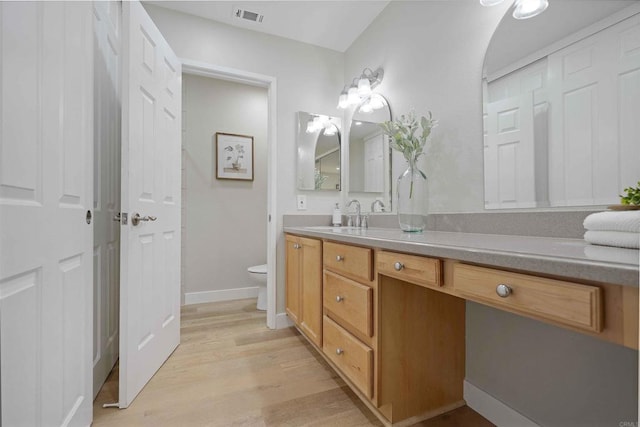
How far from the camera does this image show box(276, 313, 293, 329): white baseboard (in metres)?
2.26

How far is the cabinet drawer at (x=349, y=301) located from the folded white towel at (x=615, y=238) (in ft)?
2.32

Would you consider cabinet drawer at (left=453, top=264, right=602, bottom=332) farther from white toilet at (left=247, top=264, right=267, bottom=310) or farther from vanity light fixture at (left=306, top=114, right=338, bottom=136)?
white toilet at (left=247, top=264, right=267, bottom=310)

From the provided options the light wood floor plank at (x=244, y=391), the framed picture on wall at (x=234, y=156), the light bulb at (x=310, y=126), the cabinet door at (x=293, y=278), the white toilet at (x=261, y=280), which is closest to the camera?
the light wood floor plank at (x=244, y=391)

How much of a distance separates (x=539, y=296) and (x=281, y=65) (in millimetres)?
2407

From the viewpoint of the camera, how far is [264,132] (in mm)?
3219

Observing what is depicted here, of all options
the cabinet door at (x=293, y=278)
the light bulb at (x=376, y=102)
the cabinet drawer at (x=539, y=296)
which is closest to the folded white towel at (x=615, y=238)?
the cabinet drawer at (x=539, y=296)

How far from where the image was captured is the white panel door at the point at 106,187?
1.41m

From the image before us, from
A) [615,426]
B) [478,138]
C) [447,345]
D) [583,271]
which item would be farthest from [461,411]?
[478,138]

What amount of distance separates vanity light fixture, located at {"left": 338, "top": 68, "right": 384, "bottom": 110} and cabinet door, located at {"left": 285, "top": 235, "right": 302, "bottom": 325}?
3.95 ft

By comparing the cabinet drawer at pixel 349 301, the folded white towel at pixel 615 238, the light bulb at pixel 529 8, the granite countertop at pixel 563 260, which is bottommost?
the cabinet drawer at pixel 349 301

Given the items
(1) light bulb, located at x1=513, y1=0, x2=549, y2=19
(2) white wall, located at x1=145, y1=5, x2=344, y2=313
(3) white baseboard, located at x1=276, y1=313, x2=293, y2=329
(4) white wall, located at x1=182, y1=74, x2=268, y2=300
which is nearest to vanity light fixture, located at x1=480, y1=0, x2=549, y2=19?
(1) light bulb, located at x1=513, y1=0, x2=549, y2=19

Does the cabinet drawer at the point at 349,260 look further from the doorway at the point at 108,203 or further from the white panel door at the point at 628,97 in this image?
the doorway at the point at 108,203

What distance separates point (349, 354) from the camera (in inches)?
50.1

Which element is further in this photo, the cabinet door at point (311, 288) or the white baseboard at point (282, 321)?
the white baseboard at point (282, 321)
